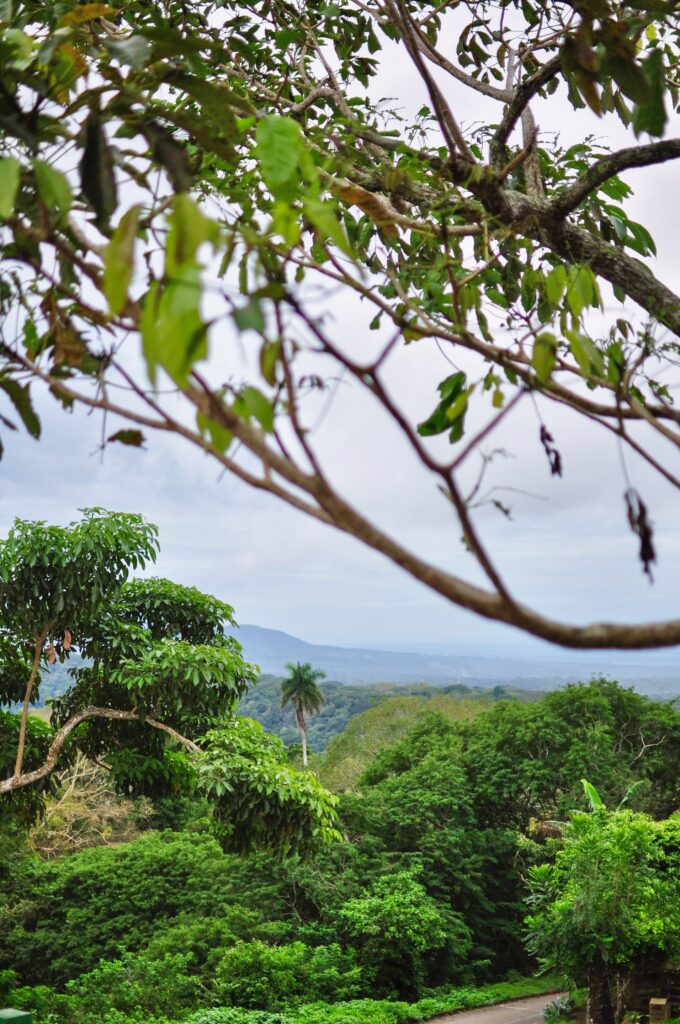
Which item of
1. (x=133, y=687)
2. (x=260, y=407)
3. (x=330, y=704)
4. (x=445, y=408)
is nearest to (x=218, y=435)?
(x=260, y=407)

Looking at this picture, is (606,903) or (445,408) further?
(606,903)

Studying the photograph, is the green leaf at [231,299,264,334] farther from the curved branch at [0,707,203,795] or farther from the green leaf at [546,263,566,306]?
the curved branch at [0,707,203,795]

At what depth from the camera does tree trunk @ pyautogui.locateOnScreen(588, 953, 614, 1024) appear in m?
8.19

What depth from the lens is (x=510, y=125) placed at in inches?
55.9

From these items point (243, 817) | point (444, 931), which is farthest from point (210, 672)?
point (444, 931)

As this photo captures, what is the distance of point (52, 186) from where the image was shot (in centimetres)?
69

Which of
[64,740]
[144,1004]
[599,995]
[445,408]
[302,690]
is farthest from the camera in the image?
[302,690]

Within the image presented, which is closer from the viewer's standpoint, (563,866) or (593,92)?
(593,92)

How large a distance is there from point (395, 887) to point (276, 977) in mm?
2702

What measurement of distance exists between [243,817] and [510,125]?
16.2ft

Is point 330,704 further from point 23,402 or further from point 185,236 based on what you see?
point 185,236

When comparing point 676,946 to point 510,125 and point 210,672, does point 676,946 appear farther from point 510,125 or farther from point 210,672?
point 510,125

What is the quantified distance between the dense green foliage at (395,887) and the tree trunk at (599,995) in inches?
7.5

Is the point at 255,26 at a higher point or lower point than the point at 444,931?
higher
